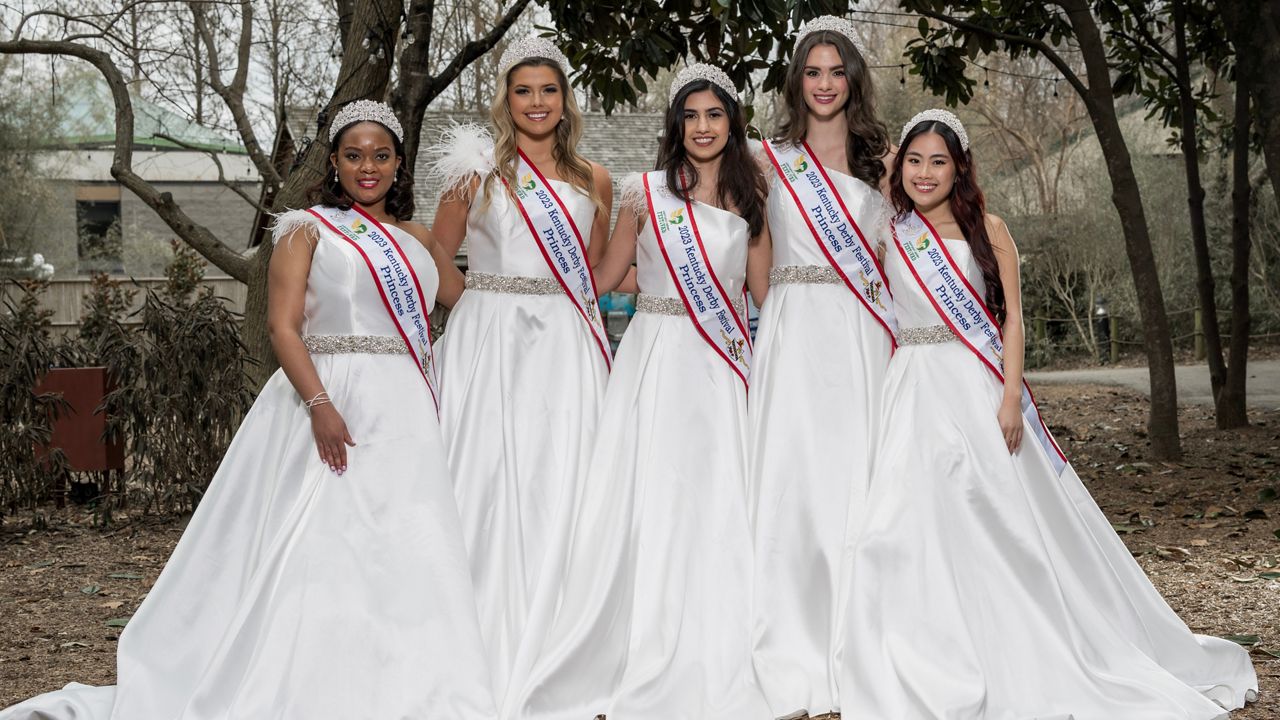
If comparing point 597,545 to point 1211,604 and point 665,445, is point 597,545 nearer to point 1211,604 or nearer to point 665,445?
point 665,445

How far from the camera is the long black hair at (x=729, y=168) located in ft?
12.8

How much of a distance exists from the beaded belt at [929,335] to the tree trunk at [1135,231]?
4.52m

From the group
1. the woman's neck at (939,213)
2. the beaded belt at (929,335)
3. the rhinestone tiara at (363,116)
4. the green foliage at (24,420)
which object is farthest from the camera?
the green foliage at (24,420)

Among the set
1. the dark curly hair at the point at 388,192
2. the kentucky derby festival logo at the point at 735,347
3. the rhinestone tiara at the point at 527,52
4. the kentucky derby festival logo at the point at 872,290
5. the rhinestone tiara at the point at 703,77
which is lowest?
the kentucky derby festival logo at the point at 735,347

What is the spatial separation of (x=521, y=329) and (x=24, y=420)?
165 inches

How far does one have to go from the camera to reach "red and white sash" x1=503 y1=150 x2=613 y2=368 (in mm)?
3914

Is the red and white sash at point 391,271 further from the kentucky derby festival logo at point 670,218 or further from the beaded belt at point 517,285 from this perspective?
the kentucky derby festival logo at point 670,218

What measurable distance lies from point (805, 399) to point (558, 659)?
1.01m

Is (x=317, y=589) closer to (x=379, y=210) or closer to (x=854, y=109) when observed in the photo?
(x=379, y=210)

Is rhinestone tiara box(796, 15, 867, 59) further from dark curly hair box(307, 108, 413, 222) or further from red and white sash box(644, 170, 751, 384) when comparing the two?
dark curly hair box(307, 108, 413, 222)

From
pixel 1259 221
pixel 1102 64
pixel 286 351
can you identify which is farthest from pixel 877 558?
pixel 1259 221

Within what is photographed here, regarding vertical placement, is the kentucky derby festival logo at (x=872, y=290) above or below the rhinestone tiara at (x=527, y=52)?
below

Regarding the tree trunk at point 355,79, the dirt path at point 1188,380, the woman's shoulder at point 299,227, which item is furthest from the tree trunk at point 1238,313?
the woman's shoulder at point 299,227

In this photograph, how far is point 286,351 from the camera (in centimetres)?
350
